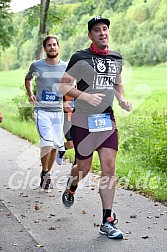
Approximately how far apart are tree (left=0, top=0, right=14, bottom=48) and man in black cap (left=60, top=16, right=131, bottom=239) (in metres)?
22.0

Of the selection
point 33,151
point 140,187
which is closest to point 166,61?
point 33,151

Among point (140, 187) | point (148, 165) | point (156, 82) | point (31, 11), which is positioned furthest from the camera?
point (156, 82)

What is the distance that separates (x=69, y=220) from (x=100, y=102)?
1.48m

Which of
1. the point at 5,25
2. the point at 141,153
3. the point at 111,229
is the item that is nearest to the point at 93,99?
the point at 111,229

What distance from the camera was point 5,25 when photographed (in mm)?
28812

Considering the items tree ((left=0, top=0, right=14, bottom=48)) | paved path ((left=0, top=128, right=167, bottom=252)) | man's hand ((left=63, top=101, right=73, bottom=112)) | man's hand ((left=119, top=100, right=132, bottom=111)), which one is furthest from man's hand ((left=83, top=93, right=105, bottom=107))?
tree ((left=0, top=0, right=14, bottom=48))

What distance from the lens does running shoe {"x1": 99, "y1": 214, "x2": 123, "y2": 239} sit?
17.3 ft

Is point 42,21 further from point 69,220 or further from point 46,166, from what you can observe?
point 69,220

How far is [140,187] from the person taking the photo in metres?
7.68

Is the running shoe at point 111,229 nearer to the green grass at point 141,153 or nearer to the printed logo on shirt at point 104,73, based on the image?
the printed logo on shirt at point 104,73

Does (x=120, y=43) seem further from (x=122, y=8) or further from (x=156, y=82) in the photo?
(x=156, y=82)

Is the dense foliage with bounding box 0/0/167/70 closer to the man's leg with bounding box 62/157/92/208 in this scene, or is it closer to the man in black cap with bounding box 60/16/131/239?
the man's leg with bounding box 62/157/92/208

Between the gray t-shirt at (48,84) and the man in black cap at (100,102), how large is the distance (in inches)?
75.8

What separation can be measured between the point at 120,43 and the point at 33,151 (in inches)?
968
